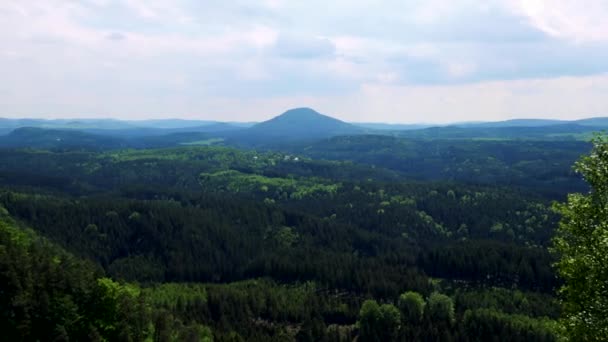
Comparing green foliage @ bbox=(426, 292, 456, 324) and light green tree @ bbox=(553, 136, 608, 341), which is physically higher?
light green tree @ bbox=(553, 136, 608, 341)

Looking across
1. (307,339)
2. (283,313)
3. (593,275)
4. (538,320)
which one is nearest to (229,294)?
(283,313)

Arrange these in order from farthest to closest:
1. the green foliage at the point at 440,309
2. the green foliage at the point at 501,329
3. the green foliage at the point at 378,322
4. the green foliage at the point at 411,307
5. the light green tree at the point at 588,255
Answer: the green foliage at the point at 411,307 < the green foliage at the point at 440,309 < the green foliage at the point at 378,322 < the green foliage at the point at 501,329 < the light green tree at the point at 588,255

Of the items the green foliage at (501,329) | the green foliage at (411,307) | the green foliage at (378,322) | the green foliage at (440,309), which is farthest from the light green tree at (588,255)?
the green foliage at (411,307)

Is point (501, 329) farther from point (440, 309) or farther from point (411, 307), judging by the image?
point (411, 307)

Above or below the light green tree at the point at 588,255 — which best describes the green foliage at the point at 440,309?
below

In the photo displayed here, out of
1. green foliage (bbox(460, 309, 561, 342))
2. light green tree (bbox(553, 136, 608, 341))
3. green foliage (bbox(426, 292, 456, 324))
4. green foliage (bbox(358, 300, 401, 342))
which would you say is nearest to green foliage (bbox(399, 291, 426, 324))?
green foliage (bbox(426, 292, 456, 324))

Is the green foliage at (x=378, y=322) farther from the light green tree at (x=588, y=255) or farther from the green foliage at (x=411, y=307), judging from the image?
the light green tree at (x=588, y=255)

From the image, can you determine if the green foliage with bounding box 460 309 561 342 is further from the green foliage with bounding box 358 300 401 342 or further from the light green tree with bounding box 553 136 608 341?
the light green tree with bounding box 553 136 608 341

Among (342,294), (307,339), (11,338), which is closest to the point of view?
(11,338)

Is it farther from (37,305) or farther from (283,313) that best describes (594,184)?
(283,313)
